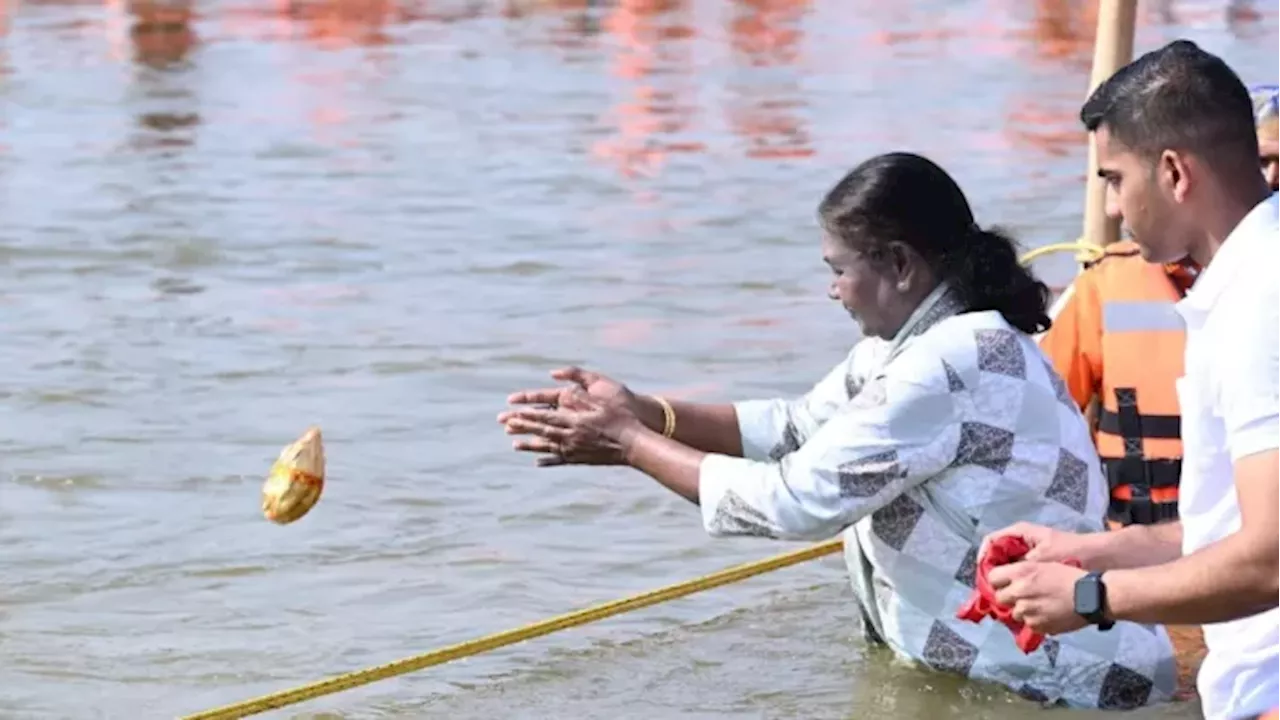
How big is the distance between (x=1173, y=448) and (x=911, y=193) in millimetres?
1118

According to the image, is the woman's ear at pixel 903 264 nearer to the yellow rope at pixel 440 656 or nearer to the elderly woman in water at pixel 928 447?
the elderly woman in water at pixel 928 447

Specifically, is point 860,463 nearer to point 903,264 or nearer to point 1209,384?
point 903,264

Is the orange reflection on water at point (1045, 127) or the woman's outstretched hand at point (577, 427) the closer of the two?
the woman's outstretched hand at point (577, 427)

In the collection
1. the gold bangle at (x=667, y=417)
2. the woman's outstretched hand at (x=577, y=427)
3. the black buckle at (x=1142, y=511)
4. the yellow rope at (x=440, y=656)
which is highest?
the woman's outstretched hand at (x=577, y=427)

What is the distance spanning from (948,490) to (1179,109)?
1569 mm

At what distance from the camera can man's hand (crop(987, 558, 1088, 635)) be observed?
3236mm

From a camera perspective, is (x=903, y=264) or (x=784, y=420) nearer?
(x=903, y=264)

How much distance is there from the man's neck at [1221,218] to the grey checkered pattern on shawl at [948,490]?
139 centimetres

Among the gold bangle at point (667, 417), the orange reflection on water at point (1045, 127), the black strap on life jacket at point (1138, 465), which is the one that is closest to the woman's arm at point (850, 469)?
the gold bangle at point (667, 417)

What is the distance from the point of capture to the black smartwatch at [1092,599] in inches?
126

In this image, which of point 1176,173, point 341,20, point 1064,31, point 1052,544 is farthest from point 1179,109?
point 341,20

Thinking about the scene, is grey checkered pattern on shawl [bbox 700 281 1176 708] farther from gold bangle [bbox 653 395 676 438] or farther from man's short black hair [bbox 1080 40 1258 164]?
man's short black hair [bbox 1080 40 1258 164]

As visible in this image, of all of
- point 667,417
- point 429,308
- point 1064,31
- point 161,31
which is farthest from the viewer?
point 1064,31

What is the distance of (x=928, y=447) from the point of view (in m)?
4.67
